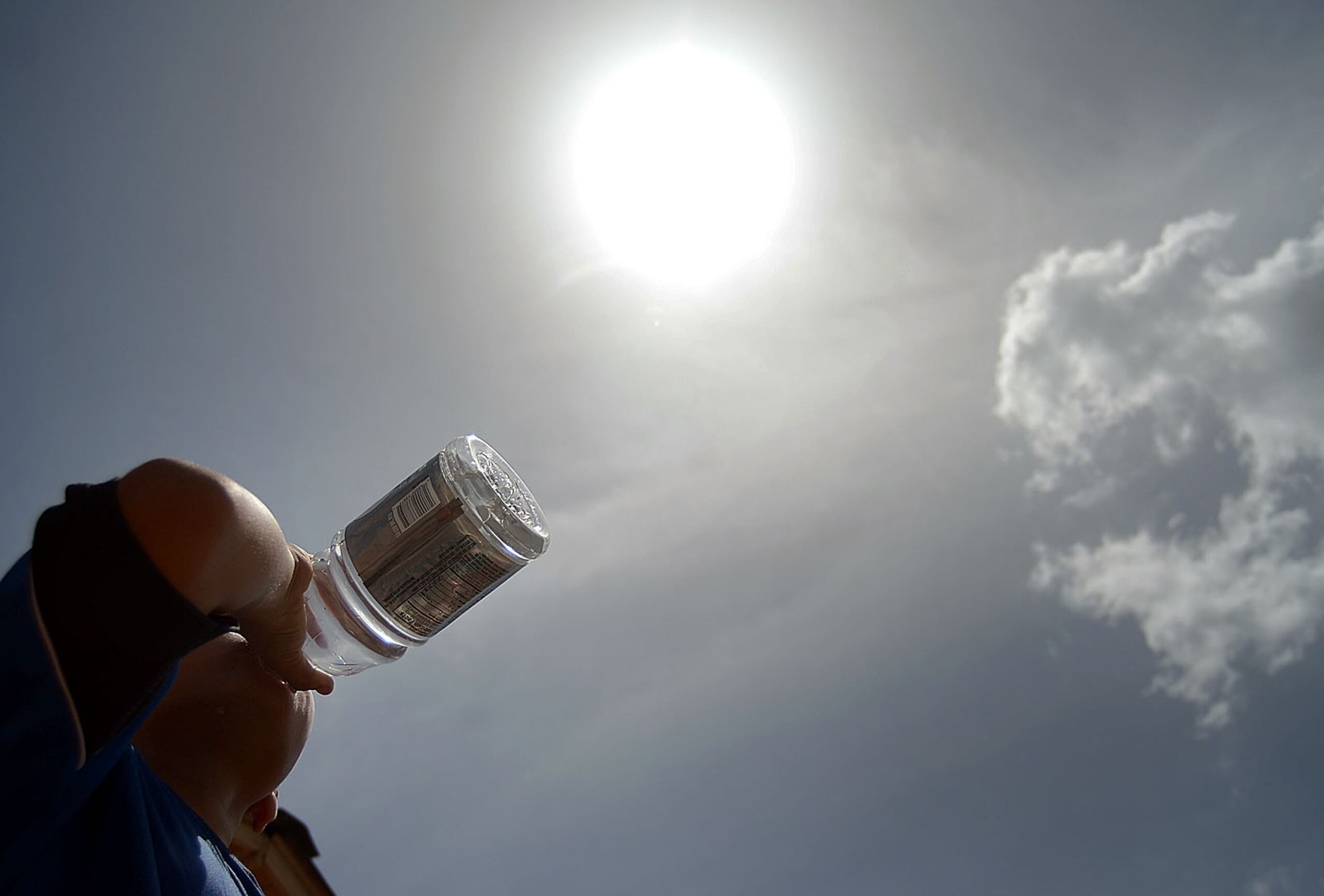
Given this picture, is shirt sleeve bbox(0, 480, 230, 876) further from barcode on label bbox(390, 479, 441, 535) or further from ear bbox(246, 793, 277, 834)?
ear bbox(246, 793, 277, 834)

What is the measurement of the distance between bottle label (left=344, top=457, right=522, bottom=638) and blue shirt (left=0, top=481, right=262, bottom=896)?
2.82ft

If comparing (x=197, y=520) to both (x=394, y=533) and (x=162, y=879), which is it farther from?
(x=394, y=533)

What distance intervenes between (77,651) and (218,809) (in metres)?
1.16

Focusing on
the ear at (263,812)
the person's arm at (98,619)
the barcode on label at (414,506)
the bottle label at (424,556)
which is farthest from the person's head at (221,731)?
the person's arm at (98,619)

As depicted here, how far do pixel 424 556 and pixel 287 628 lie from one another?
66 centimetres

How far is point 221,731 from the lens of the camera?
2186 millimetres

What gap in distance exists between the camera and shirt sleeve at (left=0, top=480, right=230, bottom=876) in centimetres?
124

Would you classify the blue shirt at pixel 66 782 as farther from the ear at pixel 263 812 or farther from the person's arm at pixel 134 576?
the ear at pixel 263 812

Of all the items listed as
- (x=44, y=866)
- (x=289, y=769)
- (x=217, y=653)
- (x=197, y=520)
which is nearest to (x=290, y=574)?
(x=197, y=520)

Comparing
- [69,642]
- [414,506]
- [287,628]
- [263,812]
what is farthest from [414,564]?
[69,642]

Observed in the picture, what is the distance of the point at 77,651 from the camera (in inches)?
50.6

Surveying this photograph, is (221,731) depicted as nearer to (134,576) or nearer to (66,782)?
(66,782)

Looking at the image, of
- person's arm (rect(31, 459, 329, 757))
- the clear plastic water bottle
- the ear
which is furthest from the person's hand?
the ear

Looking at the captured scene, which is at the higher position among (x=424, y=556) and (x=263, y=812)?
(x=424, y=556)
